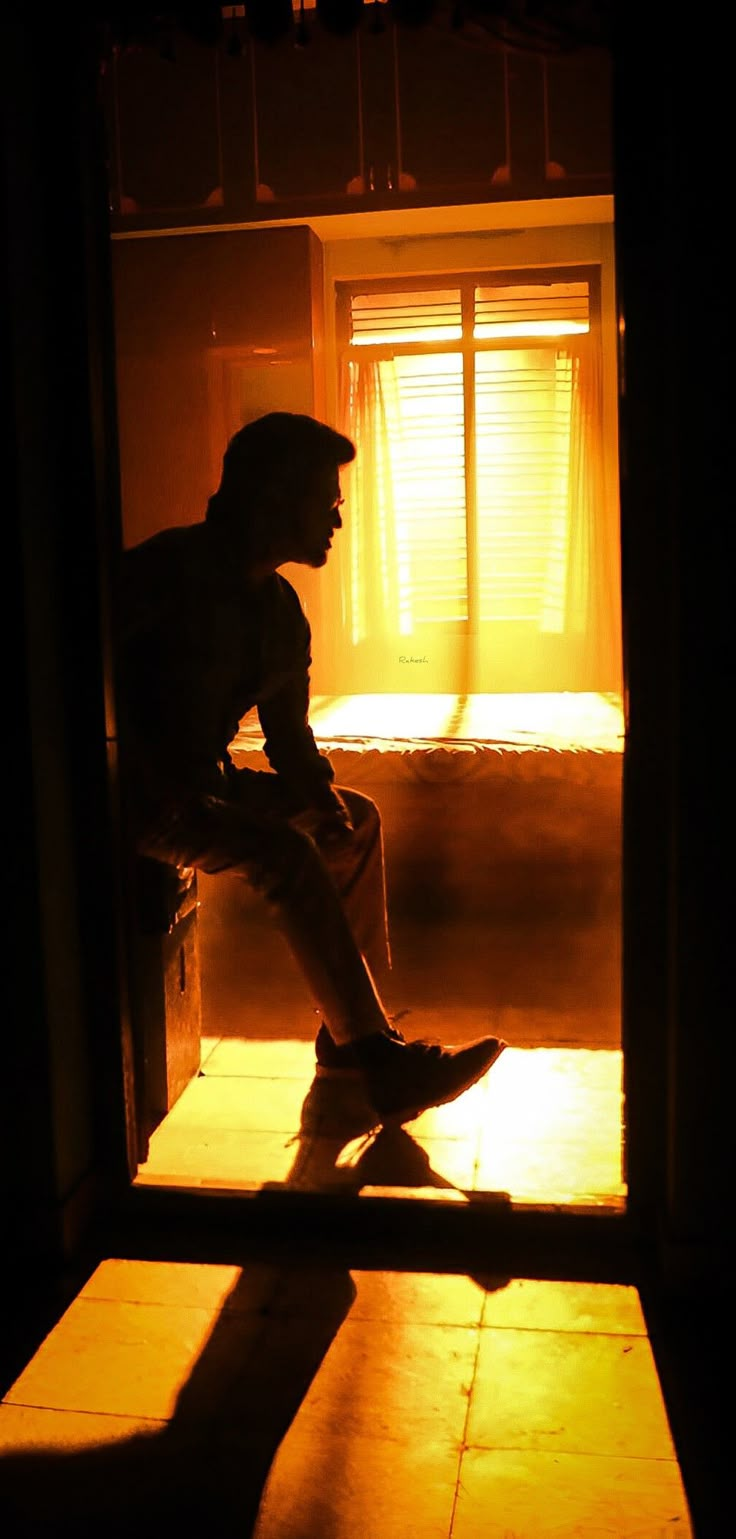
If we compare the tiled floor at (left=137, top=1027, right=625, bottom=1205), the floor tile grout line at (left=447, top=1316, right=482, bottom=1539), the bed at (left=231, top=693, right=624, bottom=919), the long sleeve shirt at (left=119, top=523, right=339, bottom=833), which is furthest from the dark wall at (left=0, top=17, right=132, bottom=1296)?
the bed at (left=231, top=693, right=624, bottom=919)

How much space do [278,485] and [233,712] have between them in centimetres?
51

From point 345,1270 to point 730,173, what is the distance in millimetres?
1909

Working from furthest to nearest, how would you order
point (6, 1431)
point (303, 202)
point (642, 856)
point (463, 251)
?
point (463, 251) → point (303, 202) → point (642, 856) → point (6, 1431)

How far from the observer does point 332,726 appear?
486cm

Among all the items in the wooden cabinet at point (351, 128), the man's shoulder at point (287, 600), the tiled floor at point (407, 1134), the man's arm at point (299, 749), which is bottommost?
the tiled floor at point (407, 1134)

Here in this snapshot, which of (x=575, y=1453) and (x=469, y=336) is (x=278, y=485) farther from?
(x=469, y=336)

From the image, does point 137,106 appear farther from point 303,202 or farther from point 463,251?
point 463,251

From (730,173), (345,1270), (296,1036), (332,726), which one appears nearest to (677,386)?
(730,173)

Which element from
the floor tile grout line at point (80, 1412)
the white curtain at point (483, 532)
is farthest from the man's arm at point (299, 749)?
the white curtain at point (483, 532)

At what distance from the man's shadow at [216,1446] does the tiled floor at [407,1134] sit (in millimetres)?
302

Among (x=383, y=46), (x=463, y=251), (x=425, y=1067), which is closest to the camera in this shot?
(x=425, y=1067)

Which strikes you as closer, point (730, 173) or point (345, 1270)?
point (730, 173)

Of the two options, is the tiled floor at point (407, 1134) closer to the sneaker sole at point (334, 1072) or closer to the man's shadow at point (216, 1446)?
the sneaker sole at point (334, 1072)

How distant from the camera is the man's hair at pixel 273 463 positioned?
2.69m
